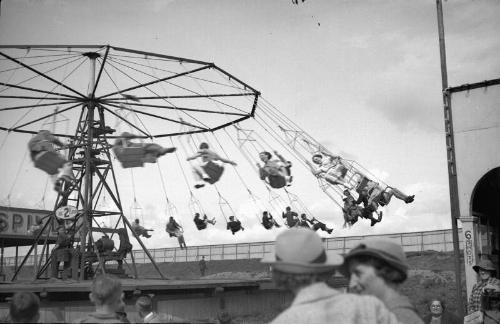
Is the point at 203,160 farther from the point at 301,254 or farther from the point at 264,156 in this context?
the point at 301,254

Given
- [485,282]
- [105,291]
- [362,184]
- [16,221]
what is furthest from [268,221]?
[16,221]

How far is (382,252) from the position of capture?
3.47 meters

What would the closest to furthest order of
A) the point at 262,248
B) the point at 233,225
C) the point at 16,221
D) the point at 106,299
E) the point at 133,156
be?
the point at 106,299 → the point at 133,156 → the point at 233,225 → the point at 16,221 → the point at 262,248

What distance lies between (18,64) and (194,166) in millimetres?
6566

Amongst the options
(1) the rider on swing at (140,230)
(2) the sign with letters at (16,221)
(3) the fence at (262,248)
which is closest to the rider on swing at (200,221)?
(1) the rider on swing at (140,230)

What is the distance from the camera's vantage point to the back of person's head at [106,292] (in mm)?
4270

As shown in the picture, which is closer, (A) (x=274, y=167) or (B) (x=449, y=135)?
(A) (x=274, y=167)

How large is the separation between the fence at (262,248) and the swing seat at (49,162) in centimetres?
2948

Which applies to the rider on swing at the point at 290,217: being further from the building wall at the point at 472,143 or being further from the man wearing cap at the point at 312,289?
the man wearing cap at the point at 312,289

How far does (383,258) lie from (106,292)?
1992 mm

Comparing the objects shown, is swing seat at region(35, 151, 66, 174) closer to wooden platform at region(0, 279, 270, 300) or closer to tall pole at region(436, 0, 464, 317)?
wooden platform at region(0, 279, 270, 300)

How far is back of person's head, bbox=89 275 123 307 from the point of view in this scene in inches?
168

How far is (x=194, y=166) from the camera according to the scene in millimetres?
13617

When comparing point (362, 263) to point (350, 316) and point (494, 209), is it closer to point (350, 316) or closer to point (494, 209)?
point (350, 316)
